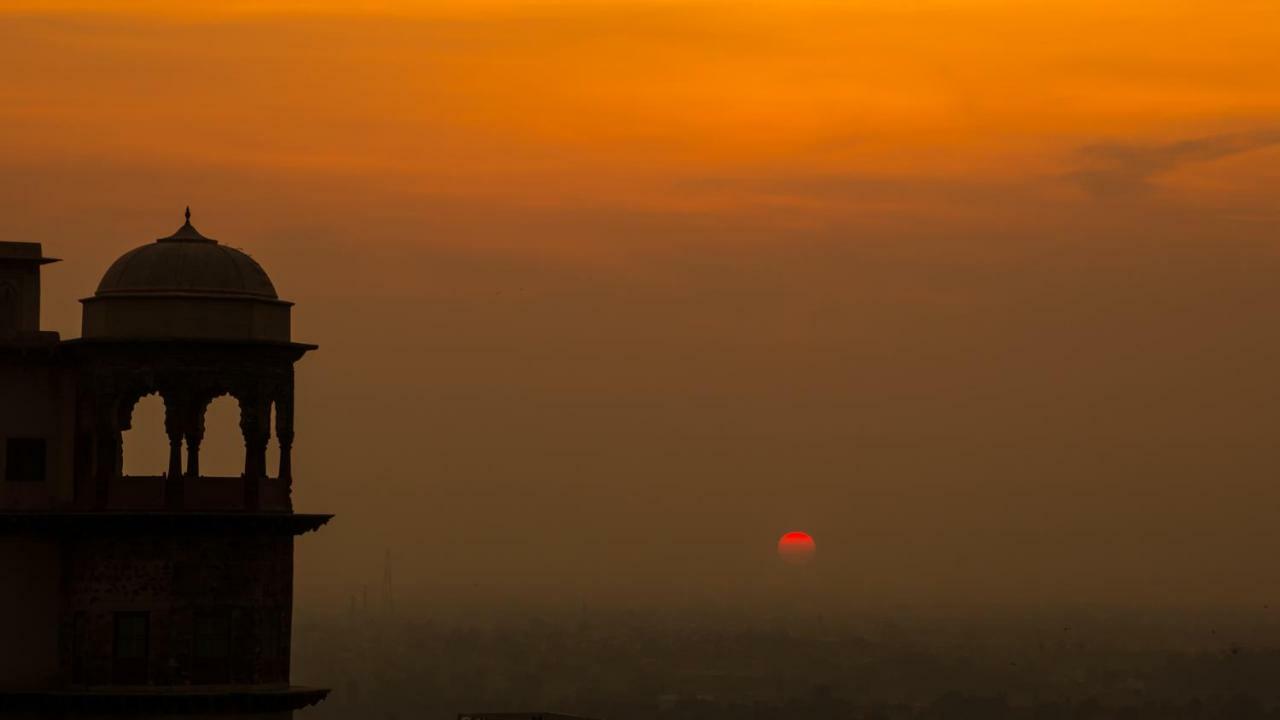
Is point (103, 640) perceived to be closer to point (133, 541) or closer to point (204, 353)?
point (133, 541)

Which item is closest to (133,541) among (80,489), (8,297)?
(80,489)

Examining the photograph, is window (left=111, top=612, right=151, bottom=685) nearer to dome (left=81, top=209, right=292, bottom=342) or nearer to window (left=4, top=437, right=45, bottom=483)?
window (left=4, top=437, right=45, bottom=483)

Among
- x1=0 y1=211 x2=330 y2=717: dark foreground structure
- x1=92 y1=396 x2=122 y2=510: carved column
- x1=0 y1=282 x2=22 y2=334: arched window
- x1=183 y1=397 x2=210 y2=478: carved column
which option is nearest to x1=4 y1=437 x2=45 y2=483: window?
x1=0 y1=211 x2=330 y2=717: dark foreground structure

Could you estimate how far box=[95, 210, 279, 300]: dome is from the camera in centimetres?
4866

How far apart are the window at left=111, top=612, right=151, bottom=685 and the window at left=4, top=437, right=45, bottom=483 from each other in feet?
9.20

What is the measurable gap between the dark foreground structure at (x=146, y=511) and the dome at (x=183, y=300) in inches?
1.3

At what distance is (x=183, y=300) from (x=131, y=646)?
577 cm

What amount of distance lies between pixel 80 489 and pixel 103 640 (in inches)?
99.7

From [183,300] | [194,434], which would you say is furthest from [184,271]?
[194,434]

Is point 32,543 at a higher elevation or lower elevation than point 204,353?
lower

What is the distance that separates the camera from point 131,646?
158ft

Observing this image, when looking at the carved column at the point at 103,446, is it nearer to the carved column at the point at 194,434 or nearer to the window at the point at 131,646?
the carved column at the point at 194,434

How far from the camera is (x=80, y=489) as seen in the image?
48.4 m

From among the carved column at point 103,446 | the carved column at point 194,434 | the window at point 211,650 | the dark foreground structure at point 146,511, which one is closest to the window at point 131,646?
the dark foreground structure at point 146,511
